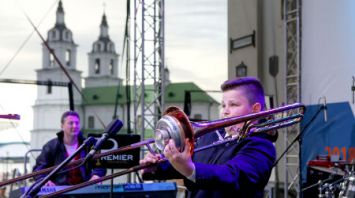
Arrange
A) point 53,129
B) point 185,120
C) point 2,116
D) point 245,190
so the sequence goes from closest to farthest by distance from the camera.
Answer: point 185,120 → point 245,190 → point 2,116 → point 53,129

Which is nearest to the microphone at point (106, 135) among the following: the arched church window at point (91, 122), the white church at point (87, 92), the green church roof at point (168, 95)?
the white church at point (87, 92)

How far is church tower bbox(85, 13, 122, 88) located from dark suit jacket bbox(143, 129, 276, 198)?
3877 inches

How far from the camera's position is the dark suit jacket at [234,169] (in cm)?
227

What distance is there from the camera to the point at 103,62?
343ft

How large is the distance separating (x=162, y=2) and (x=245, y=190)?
7.43 m

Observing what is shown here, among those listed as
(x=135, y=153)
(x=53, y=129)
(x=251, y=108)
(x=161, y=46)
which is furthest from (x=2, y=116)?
(x=53, y=129)

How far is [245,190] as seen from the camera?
8.14ft

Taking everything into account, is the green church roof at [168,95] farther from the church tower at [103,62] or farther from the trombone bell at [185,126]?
the trombone bell at [185,126]

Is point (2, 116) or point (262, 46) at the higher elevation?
point (262, 46)

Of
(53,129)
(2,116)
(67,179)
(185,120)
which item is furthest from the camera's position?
(53,129)

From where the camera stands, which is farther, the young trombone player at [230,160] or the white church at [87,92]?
the white church at [87,92]

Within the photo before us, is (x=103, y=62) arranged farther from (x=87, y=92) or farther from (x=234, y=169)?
(x=234, y=169)

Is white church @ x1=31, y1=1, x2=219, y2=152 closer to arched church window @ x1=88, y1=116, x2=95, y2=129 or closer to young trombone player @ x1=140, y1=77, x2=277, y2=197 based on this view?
arched church window @ x1=88, y1=116, x2=95, y2=129

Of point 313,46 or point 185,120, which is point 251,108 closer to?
point 185,120
